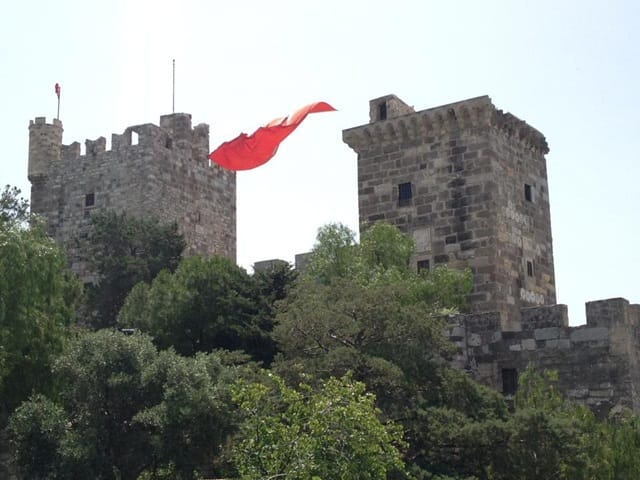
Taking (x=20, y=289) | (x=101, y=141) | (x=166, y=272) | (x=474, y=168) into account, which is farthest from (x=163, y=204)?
(x=20, y=289)

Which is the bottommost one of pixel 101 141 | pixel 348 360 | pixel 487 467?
pixel 487 467

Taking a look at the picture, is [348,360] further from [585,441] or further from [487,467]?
[585,441]

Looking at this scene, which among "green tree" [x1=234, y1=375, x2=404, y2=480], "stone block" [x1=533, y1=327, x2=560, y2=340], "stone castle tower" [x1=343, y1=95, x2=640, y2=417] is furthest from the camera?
"stone castle tower" [x1=343, y1=95, x2=640, y2=417]

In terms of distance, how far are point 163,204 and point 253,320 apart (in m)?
Result: 12.0

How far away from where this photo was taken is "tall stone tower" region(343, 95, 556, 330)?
29.8 metres

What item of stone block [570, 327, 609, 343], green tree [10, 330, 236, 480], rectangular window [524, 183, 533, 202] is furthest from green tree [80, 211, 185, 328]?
stone block [570, 327, 609, 343]

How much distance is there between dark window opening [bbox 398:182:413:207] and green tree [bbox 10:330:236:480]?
11.4 meters

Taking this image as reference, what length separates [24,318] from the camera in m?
22.0

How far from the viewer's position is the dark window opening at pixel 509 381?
24297 mm

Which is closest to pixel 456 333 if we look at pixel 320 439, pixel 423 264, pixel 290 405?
pixel 423 264

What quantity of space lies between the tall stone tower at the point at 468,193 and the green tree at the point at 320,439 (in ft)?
39.3

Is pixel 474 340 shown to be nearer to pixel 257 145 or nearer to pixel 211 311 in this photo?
pixel 211 311

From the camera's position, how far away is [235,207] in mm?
41375

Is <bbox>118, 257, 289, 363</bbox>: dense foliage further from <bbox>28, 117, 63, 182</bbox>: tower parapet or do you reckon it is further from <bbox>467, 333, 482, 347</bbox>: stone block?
<bbox>28, 117, 63, 182</bbox>: tower parapet
